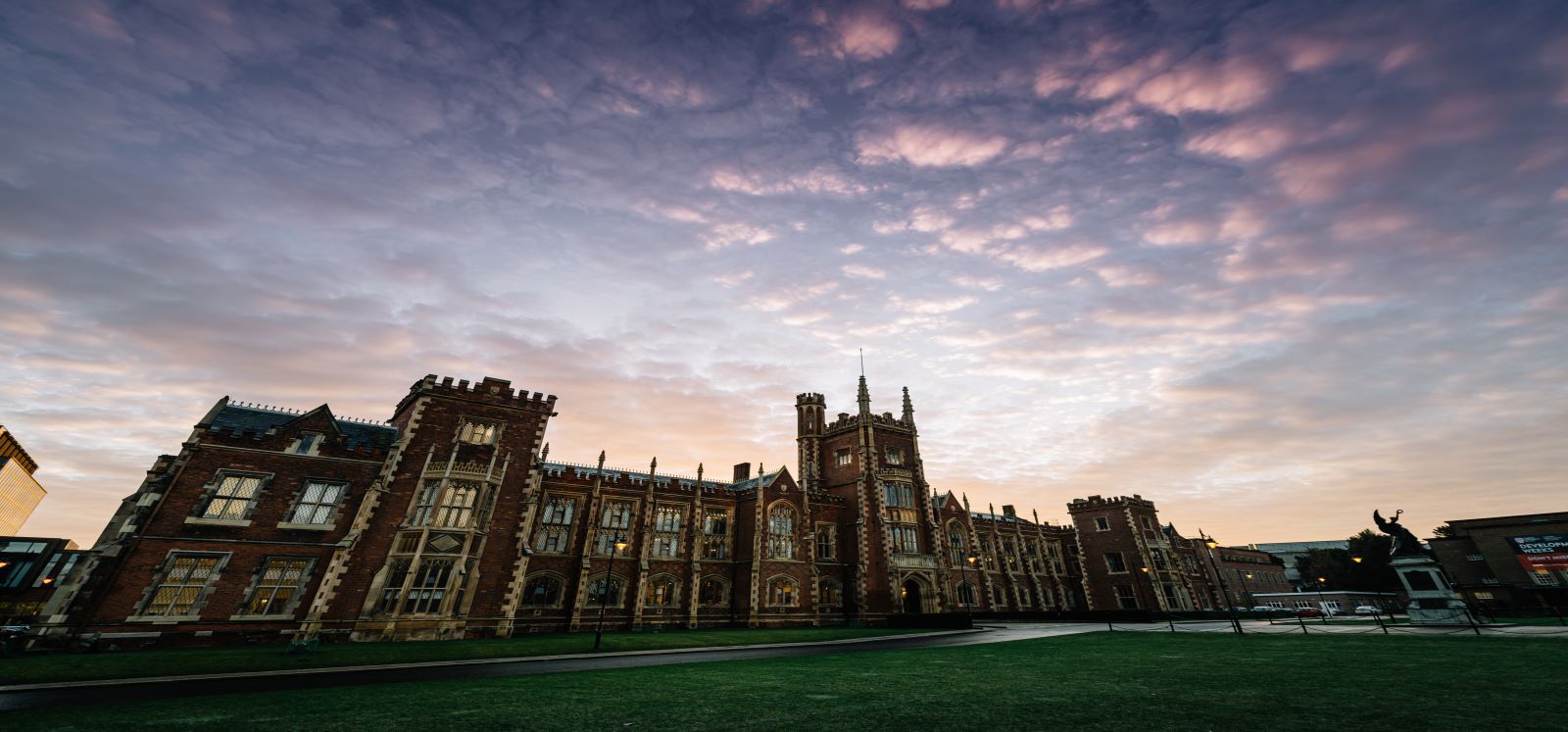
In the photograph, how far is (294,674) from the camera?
15.5m

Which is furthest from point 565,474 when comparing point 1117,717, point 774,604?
point 1117,717

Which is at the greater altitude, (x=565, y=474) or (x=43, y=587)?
(x=565, y=474)

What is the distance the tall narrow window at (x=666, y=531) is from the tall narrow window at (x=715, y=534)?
2.24 meters

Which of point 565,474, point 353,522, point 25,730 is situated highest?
point 565,474

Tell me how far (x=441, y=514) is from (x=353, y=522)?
382 cm

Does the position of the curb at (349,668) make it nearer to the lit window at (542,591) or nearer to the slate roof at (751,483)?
the lit window at (542,591)

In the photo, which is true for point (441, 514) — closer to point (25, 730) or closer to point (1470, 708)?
point (25, 730)

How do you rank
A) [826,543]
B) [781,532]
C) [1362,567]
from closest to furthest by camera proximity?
1. [781,532]
2. [826,543]
3. [1362,567]

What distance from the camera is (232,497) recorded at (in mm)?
26484

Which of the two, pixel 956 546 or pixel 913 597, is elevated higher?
pixel 956 546

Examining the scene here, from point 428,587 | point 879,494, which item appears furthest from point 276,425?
point 879,494

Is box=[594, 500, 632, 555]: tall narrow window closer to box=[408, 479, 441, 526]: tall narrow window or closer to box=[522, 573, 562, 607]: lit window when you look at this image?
box=[522, 573, 562, 607]: lit window

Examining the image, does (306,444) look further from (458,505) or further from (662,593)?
(662,593)

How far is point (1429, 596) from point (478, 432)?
5255cm
